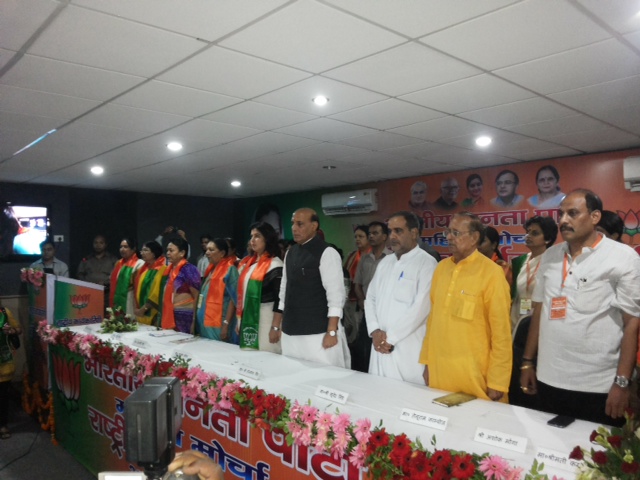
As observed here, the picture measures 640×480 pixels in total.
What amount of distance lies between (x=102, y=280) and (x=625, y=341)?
20.6ft

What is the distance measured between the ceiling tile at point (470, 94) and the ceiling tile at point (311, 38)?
2.40ft

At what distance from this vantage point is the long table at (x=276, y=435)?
4.54 feet

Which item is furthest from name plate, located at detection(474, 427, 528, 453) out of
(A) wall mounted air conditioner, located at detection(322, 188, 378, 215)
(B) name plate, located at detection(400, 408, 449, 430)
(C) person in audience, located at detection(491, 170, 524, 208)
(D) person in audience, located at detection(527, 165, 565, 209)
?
(A) wall mounted air conditioner, located at detection(322, 188, 378, 215)

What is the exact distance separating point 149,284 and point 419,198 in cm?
382

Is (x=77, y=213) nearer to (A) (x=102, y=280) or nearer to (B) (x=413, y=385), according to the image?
(A) (x=102, y=280)

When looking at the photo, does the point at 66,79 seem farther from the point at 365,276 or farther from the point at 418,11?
the point at 365,276

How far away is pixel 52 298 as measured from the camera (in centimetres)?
372

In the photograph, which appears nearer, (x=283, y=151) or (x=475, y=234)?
(x=475, y=234)

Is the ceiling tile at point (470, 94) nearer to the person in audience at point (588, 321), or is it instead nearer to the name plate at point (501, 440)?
the person in audience at point (588, 321)

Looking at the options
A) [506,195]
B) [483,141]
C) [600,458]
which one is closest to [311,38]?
[600,458]

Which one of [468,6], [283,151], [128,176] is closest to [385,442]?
[468,6]

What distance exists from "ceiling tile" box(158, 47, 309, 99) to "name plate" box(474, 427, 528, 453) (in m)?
1.92

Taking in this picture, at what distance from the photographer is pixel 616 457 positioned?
1044mm

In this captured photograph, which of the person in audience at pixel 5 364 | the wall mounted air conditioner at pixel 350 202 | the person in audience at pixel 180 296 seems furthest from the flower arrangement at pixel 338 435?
the wall mounted air conditioner at pixel 350 202
